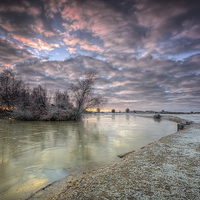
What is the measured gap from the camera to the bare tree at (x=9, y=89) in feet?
97.5

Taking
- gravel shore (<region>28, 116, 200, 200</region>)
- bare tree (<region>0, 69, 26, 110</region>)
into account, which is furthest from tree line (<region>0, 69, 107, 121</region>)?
gravel shore (<region>28, 116, 200, 200</region>)

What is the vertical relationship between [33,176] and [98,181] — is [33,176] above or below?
below

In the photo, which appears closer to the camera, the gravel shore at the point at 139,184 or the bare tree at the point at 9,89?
the gravel shore at the point at 139,184

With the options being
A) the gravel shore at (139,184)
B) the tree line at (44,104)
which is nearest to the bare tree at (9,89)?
the tree line at (44,104)

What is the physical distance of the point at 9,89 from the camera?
31125mm

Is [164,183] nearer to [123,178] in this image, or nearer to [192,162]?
[123,178]

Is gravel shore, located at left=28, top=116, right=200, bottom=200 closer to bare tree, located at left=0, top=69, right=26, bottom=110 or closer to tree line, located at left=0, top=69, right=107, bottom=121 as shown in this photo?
tree line, located at left=0, top=69, right=107, bottom=121

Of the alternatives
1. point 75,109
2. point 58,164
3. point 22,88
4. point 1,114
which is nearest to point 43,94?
point 22,88

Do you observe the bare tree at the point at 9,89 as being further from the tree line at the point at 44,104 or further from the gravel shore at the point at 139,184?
the gravel shore at the point at 139,184

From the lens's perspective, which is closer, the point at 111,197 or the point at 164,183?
the point at 111,197

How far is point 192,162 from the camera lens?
372 cm

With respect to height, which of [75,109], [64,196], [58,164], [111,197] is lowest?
[58,164]

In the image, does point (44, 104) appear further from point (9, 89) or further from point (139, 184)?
point (139, 184)

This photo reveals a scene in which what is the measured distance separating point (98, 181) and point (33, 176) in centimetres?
214
